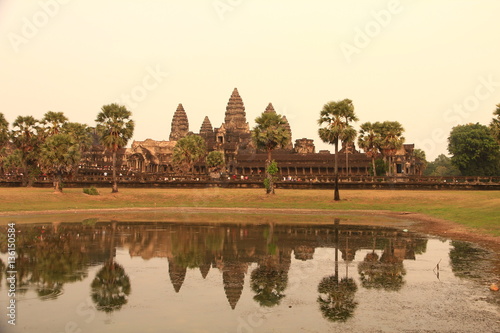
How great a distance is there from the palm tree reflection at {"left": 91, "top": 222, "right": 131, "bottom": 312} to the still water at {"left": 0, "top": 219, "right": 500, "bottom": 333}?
0.04 metres

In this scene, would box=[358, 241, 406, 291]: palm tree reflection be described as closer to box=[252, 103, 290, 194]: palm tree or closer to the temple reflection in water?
the temple reflection in water

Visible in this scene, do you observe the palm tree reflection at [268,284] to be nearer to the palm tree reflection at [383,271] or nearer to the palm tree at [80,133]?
the palm tree reflection at [383,271]

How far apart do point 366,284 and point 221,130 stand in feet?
457

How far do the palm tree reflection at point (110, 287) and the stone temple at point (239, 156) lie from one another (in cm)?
6015

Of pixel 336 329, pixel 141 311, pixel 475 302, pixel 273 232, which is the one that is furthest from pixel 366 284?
pixel 273 232

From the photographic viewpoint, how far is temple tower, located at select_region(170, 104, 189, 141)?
596 ft

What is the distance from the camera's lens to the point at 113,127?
70125mm

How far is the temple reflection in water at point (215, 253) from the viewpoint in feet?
63.7

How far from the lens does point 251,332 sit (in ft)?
47.4
